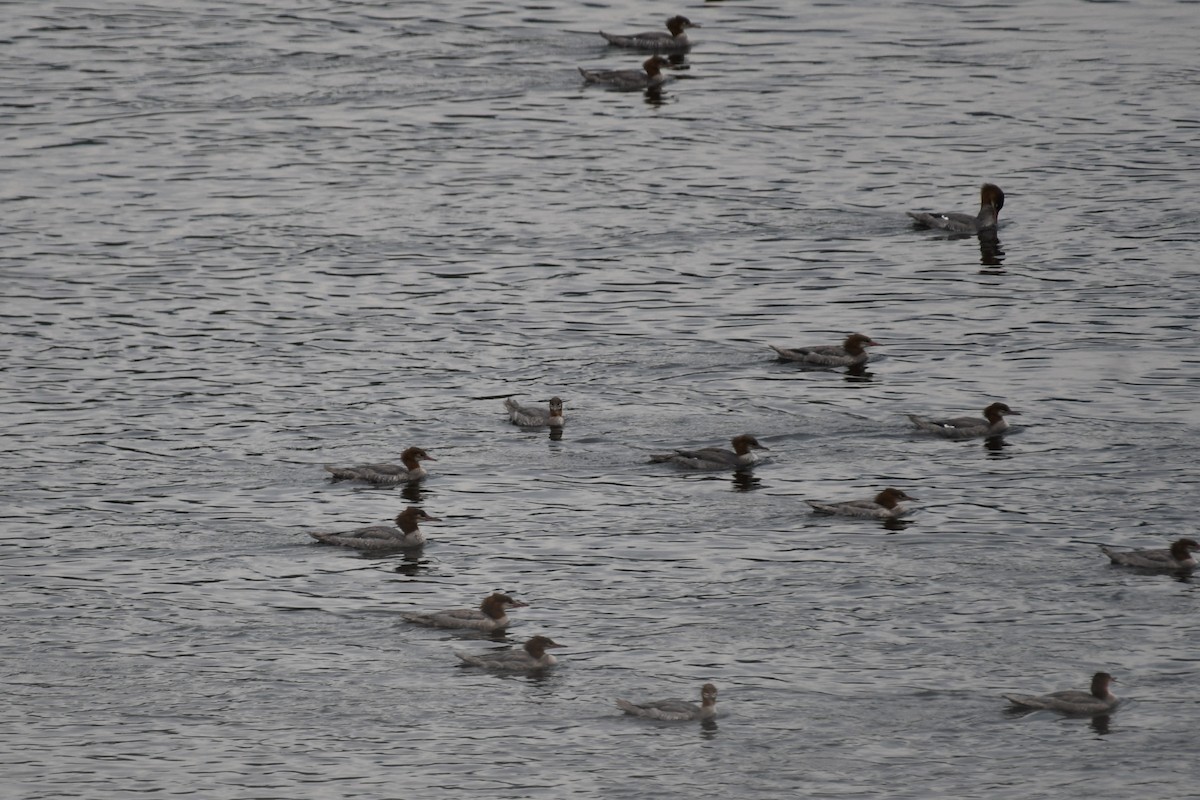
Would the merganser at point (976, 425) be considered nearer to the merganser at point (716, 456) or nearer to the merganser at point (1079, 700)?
the merganser at point (716, 456)

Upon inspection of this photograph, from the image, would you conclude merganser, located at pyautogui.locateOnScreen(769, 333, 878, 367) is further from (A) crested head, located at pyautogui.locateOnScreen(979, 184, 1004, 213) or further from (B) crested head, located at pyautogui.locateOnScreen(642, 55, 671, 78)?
(B) crested head, located at pyautogui.locateOnScreen(642, 55, 671, 78)

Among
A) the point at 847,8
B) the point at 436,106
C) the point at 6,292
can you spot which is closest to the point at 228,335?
the point at 6,292

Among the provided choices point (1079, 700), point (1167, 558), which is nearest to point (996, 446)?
point (1167, 558)

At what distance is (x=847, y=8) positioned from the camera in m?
64.6

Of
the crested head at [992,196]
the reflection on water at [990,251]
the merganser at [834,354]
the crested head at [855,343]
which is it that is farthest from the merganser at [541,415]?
the crested head at [992,196]

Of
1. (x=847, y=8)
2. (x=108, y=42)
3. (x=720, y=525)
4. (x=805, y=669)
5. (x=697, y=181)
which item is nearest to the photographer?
(x=805, y=669)

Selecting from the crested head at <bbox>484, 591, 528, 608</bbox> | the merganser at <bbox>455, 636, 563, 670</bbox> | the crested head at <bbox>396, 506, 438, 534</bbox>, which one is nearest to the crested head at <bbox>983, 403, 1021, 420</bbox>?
the crested head at <bbox>396, 506, 438, 534</bbox>

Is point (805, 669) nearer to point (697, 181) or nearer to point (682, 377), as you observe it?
point (682, 377)

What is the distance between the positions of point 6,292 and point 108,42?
20.4 meters

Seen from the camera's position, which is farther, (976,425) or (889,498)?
(976,425)

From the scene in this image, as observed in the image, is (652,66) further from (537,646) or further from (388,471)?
(537,646)

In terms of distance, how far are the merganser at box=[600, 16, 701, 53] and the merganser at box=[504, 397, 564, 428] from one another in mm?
28292

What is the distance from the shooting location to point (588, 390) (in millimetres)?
36844

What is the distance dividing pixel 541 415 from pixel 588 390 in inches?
90.2
